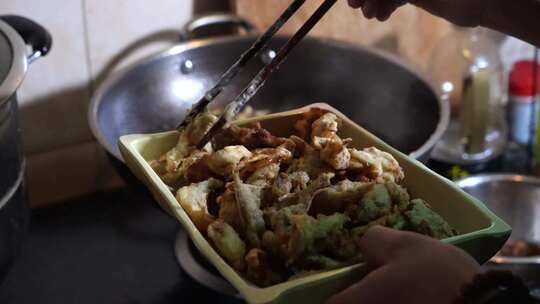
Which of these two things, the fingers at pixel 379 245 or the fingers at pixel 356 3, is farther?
the fingers at pixel 356 3

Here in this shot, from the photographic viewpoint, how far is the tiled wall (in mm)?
1126

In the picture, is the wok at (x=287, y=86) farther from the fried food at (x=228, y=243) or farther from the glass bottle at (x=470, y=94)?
the fried food at (x=228, y=243)

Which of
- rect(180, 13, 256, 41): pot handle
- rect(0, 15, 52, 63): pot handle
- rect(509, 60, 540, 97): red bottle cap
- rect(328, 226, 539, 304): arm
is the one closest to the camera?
rect(328, 226, 539, 304): arm

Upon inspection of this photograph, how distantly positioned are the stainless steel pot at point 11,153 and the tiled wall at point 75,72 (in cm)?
23

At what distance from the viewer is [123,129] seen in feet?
3.49

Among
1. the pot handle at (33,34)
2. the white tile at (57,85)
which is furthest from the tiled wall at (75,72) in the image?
the pot handle at (33,34)

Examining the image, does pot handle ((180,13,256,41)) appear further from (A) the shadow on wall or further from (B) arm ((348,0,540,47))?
(B) arm ((348,0,540,47))

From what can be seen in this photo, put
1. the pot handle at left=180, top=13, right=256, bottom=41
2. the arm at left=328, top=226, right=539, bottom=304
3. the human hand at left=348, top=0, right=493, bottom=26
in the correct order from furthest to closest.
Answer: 1. the pot handle at left=180, top=13, right=256, bottom=41
2. the human hand at left=348, top=0, right=493, bottom=26
3. the arm at left=328, top=226, right=539, bottom=304

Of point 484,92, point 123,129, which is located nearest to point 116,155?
point 123,129

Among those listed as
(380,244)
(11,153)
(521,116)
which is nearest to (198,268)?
(11,153)

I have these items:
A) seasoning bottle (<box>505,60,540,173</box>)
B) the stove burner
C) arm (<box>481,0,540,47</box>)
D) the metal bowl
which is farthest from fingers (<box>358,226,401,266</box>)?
seasoning bottle (<box>505,60,540,173</box>)

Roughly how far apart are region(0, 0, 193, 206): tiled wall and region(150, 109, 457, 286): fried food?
20.2 inches

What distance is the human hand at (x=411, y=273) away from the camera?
525mm

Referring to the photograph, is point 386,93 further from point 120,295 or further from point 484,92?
point 120,295
